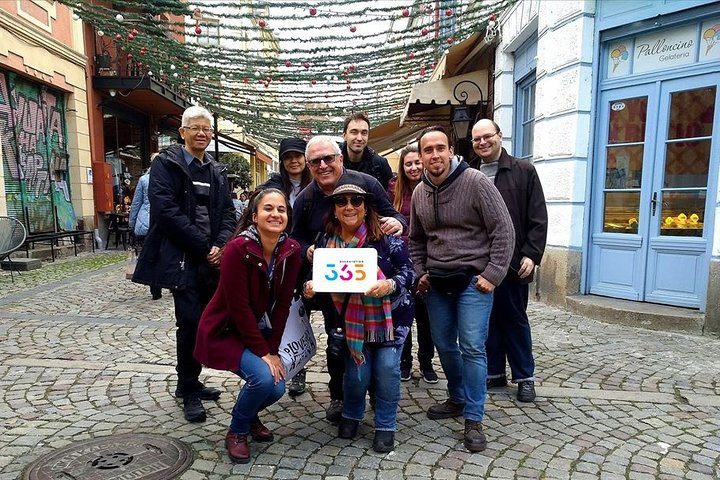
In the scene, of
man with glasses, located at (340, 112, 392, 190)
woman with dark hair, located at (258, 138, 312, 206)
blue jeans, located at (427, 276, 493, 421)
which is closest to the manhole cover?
blue jeans, located at (427, 276, 493, 421)

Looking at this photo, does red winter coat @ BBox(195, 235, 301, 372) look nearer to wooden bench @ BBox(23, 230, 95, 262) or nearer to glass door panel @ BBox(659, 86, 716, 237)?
glass door panel @ BBox(659, 86, 716, 237)

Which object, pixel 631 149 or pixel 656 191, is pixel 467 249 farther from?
pixel 631 149

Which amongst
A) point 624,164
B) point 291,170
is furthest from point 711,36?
point 291,170

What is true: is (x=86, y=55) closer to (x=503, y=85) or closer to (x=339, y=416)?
(x=503, y=85)

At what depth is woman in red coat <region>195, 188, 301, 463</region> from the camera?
2.69 meters

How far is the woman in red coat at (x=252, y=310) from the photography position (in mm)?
2688

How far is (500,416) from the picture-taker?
3.33m

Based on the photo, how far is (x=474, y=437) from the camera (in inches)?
114

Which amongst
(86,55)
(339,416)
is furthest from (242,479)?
(86,55)

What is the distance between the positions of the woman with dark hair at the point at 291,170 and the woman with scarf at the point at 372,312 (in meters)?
0.79

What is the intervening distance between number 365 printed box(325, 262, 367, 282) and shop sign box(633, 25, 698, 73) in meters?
4.80

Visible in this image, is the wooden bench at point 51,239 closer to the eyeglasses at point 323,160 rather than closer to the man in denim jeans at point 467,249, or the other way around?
the eyeglasses at point 323,160

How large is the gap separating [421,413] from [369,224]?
1.41 meters

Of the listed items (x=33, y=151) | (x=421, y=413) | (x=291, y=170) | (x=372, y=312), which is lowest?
(x=421, y=413)
